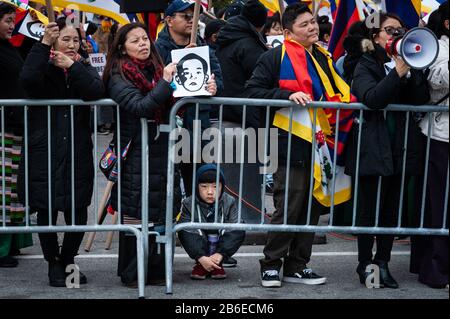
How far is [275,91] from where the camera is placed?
729cm

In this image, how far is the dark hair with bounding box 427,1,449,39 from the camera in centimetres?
745

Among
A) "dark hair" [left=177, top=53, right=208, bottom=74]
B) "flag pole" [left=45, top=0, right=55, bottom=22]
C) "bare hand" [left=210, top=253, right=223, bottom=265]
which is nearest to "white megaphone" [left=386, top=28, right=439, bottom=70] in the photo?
"dark hair" [left=177, top=53, right=208, bottom=74]

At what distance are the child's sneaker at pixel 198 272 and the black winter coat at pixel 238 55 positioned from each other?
197 centimetres

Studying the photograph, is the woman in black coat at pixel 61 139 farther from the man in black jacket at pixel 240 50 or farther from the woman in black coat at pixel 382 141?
the man in black jacket at pixel 240 50

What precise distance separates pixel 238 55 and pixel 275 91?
2.23 m

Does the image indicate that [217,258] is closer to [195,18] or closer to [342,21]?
[195,18]

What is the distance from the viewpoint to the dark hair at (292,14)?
745cm

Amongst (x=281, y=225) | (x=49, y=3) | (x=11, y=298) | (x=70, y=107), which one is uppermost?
(x=49, y=3)

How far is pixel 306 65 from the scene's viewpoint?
735 centimetres

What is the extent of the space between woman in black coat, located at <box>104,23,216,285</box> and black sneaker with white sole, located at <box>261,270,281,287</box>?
73cm

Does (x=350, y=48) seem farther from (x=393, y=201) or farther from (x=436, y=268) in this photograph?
(x=436, y=268)

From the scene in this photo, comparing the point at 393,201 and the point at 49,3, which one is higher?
the point at 49,3

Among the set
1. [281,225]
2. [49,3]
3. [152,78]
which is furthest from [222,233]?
[49,3]

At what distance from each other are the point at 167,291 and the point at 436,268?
193cm
